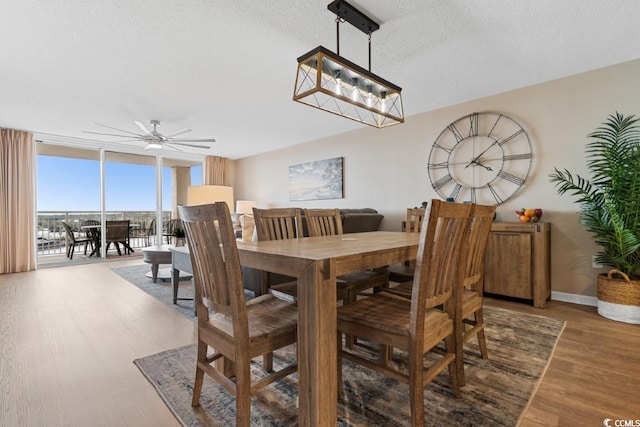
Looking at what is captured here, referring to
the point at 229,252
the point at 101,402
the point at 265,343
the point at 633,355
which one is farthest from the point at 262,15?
the point at 633,355

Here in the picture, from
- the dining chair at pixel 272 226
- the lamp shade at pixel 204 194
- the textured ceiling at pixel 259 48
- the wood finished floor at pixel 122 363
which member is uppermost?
the textured ceiling at pixel 259 48

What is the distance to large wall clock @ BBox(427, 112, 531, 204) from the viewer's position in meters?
3.40

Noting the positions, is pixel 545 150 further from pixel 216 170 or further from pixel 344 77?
pixel 216 170

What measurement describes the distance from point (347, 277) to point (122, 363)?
1522 mm

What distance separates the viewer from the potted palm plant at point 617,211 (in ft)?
8.04

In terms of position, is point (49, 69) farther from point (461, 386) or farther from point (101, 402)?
point (461, 386)

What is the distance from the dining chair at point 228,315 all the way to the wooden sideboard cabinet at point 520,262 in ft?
8.35

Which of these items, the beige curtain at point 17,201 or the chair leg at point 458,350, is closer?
the chair leg at point 458,350

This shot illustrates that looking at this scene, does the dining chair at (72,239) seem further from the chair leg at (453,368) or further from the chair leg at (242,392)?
the chair leg at (453,368)

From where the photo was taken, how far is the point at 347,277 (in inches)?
83.0

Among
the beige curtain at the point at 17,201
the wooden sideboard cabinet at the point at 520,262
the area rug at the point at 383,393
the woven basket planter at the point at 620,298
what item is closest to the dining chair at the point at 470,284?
the area rug at the point at 383,393

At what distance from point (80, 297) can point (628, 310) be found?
5.27 metres

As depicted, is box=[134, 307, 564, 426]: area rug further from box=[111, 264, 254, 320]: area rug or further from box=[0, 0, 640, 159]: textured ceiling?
box=[0, 0, 640, 159]: textured ceiling

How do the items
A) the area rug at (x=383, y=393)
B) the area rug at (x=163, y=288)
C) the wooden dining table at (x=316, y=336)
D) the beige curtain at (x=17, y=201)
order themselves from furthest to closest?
the beige curtain at (x=17, y=201), the area rug at (x=163, y=288), the area rug at (x=383, y=393), the wooden dining table at (x=316, y=336)
